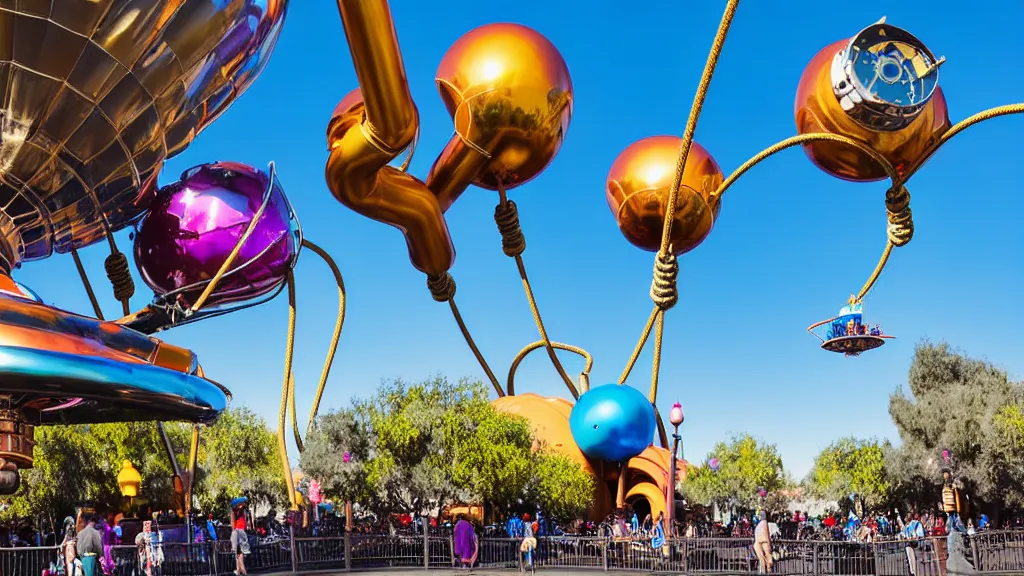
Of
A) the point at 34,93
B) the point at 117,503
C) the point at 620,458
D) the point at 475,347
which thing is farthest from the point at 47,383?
the point at 117,503

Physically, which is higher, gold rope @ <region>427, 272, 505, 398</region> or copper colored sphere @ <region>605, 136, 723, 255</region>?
copper colored sphere @ <region>605, 136, 723, 255</region>

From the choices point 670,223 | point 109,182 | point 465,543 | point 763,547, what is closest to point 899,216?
point 670,223

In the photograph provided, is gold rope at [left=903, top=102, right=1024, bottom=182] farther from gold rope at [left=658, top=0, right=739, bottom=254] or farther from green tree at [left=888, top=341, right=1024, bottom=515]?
green tree at [left=888, top=341, right=1024, bottom=515]

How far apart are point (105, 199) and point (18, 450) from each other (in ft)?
12.2

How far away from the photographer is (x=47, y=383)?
35.0 feet

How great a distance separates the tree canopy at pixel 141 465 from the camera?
105 ft

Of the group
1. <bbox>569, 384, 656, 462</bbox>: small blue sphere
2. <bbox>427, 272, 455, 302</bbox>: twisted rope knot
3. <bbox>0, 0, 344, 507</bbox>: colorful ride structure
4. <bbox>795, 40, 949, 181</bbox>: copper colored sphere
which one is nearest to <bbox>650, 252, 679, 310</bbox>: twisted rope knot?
<bbox>795, 40, 949, 181</bbox>: copper colored sphere

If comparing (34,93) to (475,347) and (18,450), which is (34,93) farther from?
(475,347)

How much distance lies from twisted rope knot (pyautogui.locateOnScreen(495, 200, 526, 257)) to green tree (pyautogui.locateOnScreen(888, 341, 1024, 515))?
1606cm

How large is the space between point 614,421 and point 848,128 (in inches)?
475

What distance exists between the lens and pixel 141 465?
3553 centimetres

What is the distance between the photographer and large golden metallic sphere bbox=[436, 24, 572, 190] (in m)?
20.0

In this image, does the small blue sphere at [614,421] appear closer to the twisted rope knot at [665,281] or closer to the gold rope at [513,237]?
the gold rope at [513,237]

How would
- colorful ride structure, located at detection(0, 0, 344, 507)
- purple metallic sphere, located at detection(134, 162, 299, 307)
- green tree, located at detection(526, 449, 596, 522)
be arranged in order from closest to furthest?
1. colorful ride structure, located at detection(0, 0, 344, 507)
2. purple metallic sphere, located at detection(134, 162, 299, 307)
3. green tree, located at detection(526, 449, 596, 522)
